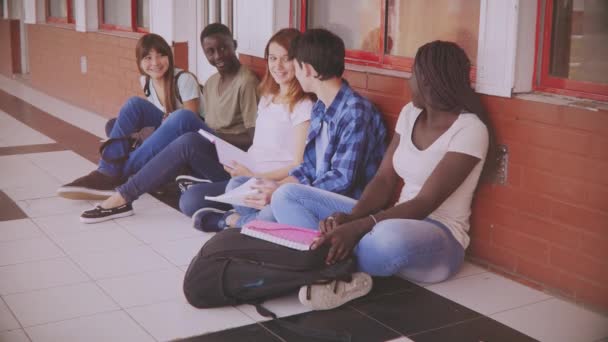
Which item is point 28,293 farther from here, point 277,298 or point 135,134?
point 135,134

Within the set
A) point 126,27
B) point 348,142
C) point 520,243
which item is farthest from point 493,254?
point 126,27

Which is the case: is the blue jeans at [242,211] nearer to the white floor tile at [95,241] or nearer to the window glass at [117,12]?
the white floor tile at [95,241]

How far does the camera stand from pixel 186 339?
8.90ft

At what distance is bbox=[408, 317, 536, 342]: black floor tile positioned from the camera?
8.89ft

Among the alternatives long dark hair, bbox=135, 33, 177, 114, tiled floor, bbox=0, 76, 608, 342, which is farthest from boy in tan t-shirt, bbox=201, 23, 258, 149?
tiled floor, bbox=0, 76, 608, 342

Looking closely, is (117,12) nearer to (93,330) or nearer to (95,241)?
(95,241)

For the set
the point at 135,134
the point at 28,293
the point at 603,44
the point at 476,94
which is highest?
the point at 603,44

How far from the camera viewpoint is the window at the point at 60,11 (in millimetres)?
9281

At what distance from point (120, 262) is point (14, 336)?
0.83 meters

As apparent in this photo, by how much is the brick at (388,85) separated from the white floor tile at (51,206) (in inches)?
69.3

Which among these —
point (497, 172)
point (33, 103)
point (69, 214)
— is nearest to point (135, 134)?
point (69, 214)

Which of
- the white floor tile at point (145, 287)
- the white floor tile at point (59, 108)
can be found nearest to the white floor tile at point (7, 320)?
the white floor tile at point (145, 287)

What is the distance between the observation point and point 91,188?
177 inches

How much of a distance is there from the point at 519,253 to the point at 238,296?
1148 millimetres
